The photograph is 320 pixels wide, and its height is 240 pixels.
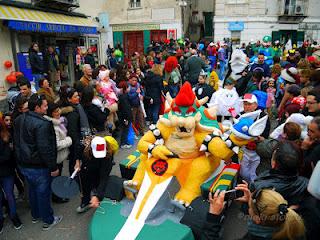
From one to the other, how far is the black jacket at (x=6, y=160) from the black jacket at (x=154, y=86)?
4453 mm

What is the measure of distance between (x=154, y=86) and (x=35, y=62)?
4.52 meters

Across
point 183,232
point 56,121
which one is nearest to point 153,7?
point 56,121

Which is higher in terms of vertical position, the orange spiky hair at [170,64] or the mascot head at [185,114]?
the orange spiky hair at [170,64]

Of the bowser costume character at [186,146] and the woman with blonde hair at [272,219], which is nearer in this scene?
the woman with blonde hair at [272,219]

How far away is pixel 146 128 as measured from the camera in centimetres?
841

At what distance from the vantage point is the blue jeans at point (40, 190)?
13.4ft

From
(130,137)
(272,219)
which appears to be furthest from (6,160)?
(130,137)

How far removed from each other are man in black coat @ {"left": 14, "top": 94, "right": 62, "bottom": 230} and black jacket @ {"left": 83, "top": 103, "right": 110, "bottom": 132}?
4.64ft

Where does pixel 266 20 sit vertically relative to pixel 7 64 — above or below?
above

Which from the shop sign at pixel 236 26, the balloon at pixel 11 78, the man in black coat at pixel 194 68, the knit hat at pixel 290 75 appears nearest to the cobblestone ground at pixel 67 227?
the knit hat at pixel 290 75

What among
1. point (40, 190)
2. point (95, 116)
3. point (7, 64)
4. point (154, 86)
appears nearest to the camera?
point (40, 190)

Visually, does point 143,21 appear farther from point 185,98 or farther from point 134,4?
point 185,98

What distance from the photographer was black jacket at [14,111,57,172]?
3.93 m

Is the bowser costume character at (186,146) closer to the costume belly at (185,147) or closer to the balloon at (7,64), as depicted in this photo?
the costume belly at (185,147)
